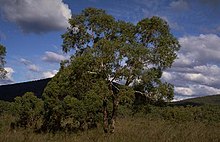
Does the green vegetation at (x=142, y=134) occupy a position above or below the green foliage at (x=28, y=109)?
below

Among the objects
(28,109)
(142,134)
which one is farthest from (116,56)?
(28,109)

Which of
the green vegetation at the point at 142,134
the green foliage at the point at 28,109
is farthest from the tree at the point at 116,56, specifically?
the green foliage at the point at 28,109

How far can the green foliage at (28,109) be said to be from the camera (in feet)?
122

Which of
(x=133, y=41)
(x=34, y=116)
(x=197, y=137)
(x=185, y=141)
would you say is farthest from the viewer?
(x=34, y=116)

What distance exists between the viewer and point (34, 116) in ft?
126

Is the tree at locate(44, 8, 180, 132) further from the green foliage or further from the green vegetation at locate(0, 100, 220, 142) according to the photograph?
the green foliage

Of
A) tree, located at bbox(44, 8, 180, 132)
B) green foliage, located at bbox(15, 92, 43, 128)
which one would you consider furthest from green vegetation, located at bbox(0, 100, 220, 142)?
green foliage, located at bbox(15, 92, 43, 128)

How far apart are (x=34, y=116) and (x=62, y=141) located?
27.6 metres

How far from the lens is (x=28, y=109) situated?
126ft

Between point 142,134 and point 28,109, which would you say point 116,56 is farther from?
point 28,109

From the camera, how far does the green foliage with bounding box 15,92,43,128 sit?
3713 centimetres

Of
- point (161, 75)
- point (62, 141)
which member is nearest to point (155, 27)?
point (161, 75)

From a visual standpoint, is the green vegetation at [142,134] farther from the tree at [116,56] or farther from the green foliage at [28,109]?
the green foliage at [28,109]

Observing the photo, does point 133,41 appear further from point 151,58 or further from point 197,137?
point 197,137
